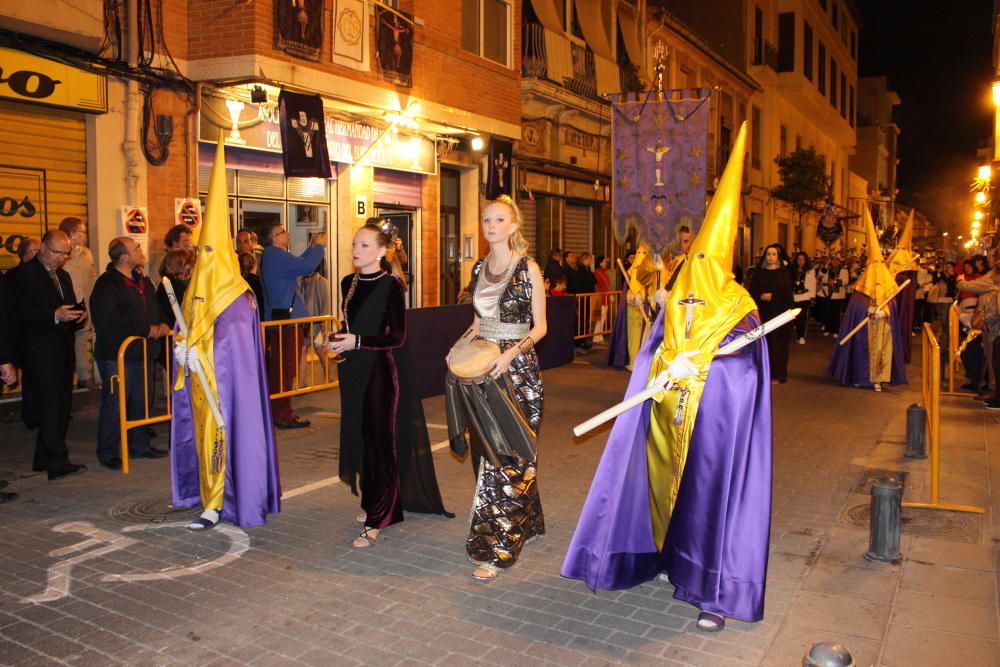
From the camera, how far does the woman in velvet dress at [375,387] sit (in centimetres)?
556

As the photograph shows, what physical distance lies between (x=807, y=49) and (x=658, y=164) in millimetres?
27631

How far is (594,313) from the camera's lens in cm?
1742

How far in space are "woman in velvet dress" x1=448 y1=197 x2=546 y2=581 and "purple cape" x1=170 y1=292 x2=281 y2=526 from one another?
1.63m

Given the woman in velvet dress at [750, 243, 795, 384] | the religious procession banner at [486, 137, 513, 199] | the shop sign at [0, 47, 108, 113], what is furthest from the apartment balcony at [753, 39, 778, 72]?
the shop sign at [0, 47, 108, 113]

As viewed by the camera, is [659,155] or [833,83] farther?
[833,83]

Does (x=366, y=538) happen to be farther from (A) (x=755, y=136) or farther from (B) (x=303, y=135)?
(A) (x=755, y=136)

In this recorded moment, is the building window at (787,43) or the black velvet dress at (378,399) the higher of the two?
the building window at (787,43)

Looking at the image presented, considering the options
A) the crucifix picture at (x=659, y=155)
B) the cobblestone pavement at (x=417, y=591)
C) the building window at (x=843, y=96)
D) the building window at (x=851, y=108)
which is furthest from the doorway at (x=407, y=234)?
the building window at (x=851, y=108)

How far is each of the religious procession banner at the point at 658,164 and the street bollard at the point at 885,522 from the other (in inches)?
352

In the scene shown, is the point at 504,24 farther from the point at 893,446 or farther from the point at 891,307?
the point at 893,446

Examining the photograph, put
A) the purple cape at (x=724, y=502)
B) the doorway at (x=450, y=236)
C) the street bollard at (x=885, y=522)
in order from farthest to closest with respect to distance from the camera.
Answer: the doorway at (x=450, y=236) → the street bollard at (x=885, y=522) → the purple cape at (x=724, y=502)

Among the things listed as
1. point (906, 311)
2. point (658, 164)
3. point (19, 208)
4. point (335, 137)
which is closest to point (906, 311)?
point (906, 311)

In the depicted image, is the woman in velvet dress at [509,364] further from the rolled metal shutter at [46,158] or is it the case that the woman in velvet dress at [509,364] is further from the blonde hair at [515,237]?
the rolled metal shutter at [46,158]

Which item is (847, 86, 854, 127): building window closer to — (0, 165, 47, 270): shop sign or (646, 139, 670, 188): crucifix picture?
(646, 139, 670, 188): crucifix picture
